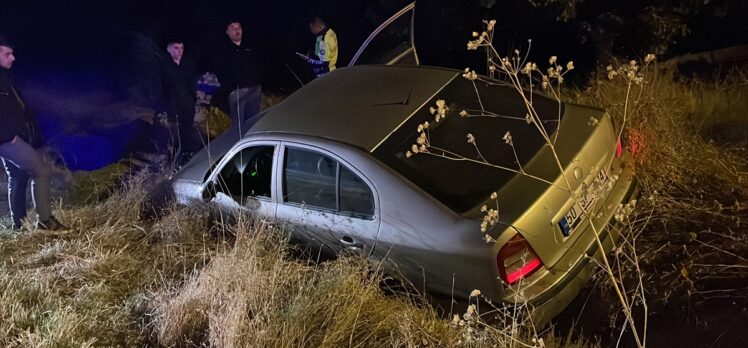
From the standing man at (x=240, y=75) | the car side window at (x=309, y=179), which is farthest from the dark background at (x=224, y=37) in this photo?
the car side window at (x=309, y=179)

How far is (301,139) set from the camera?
4145 millimetres

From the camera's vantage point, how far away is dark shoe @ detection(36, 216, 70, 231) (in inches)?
203

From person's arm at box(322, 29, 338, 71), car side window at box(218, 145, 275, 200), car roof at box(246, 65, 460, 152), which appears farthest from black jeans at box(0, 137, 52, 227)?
person's arm at box(322, 29, 338, 71)

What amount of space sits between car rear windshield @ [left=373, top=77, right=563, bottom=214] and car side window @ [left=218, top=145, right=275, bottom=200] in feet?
3.51

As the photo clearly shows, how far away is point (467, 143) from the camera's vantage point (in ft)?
12.9

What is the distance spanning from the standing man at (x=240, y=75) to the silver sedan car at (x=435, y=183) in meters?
2.21

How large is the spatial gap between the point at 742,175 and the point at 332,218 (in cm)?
286

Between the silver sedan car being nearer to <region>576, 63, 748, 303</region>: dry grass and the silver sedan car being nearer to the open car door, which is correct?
<region>576, 63, 748, 303</region>: dry grass

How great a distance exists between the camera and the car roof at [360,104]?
13.3ft

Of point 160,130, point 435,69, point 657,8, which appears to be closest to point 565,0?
point 657,8

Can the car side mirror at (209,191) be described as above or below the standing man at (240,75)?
below

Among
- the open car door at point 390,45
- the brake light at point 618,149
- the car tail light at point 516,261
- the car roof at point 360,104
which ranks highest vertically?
the open car door at point 390,45

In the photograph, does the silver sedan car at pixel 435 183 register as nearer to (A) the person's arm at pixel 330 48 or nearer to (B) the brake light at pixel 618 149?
(B) the brake light at pixel 618 149

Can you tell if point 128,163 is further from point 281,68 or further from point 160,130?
point 281,68
